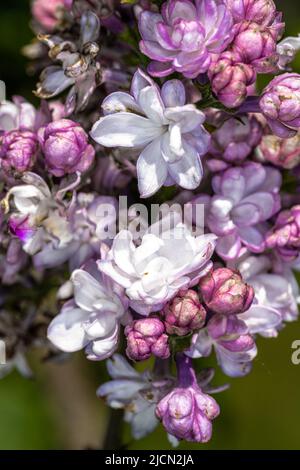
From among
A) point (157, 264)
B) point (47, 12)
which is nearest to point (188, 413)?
point (157, 264)

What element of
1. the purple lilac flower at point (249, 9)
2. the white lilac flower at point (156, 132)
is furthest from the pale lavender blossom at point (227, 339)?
the purple lilac flower at point (249, 9)

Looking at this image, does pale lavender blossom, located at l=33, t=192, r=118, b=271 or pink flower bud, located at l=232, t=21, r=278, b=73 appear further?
pale lavender blossom, located at l=33, t=192, r=118, b=271

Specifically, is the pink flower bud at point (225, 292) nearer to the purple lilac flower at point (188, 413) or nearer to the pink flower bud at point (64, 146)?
the purple lilac flower at point (188, 413)

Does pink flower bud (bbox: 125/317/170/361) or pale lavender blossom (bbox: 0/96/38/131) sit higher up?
pale lavender blossom (bbox: 0/96/38/131)

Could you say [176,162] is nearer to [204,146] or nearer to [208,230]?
[204,146]

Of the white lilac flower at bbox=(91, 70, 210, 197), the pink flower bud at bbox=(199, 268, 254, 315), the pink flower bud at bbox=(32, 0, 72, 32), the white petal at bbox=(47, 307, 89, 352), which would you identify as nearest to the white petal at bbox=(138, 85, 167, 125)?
the white lilac flower at bbox=(91, 70, 210, 197)

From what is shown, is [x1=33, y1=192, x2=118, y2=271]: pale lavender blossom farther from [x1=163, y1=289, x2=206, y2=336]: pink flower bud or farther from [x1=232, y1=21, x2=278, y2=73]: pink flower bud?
[x1=232, y1=21, x2=278, y2=73]: pink flower bud
